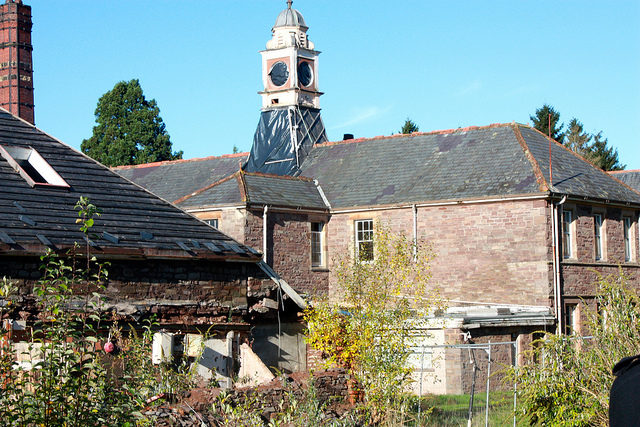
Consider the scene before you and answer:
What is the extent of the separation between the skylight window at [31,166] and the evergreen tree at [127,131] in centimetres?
4201

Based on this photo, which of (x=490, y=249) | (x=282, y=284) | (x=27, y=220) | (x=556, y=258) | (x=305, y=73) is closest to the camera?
(x=27, y=220)

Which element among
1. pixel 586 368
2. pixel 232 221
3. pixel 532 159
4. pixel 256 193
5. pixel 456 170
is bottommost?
pixel 586 368

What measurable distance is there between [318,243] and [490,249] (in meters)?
6.35

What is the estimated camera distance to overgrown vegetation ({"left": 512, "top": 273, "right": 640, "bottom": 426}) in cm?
1148

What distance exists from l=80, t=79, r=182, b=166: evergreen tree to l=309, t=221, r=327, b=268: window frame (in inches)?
1196

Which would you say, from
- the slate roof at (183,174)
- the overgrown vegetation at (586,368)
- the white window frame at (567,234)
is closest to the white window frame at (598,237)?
the white window frame at (567,234)

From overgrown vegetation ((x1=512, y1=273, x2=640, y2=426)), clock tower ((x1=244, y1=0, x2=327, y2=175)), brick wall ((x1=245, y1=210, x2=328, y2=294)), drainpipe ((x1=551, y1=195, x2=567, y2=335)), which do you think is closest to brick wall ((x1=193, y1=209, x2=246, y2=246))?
brick wall ((x1=245, y1=210, x2=328, y2=294))

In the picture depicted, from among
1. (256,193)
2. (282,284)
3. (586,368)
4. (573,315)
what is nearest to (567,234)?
(573,315)

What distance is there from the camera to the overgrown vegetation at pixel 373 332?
1437 cm

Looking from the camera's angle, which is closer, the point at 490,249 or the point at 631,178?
the point at 490,249

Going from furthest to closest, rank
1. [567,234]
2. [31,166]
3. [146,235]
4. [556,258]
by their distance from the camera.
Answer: [567,234], [556,258], [31,166], [146,235]

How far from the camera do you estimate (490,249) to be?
26.5 m

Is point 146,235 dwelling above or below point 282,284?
above

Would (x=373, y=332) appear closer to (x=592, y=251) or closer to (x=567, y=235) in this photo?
(x=567, y=235)
